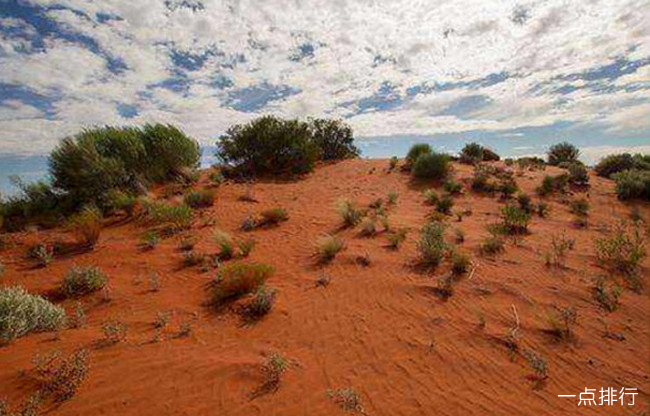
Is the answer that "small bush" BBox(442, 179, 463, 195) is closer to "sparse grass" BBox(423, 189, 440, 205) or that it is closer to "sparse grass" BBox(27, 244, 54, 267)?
"sparse grass" BBox(423, 189, 440, 205)

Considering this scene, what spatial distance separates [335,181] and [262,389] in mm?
14676

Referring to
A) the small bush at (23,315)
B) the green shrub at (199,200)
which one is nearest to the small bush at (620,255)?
the small bush at (23,315)

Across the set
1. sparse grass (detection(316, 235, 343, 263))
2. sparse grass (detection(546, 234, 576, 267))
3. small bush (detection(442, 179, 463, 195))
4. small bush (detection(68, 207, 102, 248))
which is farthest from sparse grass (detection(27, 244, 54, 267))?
small bush (detection(442, 179, 463, 195))

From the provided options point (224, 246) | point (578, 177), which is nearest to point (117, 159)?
point (224, 246)

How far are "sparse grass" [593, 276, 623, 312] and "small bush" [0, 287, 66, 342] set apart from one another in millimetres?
8049

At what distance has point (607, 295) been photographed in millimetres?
A: 6805

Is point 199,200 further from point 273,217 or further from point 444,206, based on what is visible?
point 444,206

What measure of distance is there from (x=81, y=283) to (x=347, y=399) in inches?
196

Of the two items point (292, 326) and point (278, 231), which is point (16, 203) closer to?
point (278, 231)

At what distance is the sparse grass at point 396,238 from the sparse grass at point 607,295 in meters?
3.71

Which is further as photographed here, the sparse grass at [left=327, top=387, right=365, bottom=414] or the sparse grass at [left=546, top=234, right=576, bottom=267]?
the sparse grass at [left=546, top=234, right=576, bottom=267]

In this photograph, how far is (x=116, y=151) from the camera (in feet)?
45.6

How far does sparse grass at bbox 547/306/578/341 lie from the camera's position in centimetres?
572

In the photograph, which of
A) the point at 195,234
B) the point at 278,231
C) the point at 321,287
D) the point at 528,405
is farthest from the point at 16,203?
the point at 528,405
